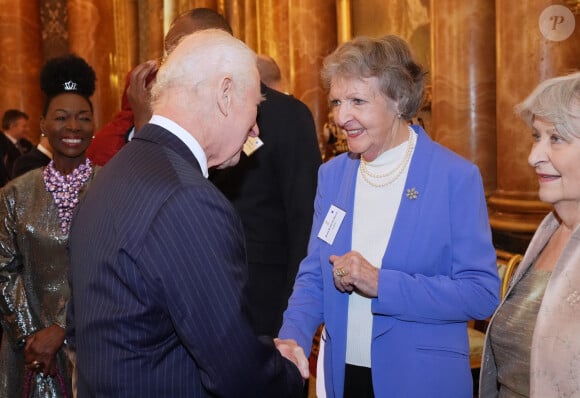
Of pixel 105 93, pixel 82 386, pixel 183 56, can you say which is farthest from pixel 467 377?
pixel 105 93

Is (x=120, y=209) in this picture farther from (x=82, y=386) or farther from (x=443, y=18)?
(x=443, y=18)

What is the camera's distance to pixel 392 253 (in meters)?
2.60

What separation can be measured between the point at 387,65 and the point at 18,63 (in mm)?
10947

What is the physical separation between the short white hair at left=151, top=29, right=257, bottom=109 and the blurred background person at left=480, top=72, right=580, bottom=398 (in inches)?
43.0

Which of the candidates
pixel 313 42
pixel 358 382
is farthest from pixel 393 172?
pixel 313 42

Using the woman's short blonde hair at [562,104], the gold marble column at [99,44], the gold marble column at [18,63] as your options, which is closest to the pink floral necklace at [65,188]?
the woman's short blonde hair at [562,104]

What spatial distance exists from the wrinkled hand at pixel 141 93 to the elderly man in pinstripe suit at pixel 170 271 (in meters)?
1.35

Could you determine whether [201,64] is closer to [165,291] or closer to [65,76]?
[165,291]

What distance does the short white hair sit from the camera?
1.88 metres

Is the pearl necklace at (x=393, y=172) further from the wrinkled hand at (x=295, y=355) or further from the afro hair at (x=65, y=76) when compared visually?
the afro hair at (x=65, y=76)

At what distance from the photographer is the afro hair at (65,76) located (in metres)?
3.65

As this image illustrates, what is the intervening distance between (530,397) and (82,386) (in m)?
1.37

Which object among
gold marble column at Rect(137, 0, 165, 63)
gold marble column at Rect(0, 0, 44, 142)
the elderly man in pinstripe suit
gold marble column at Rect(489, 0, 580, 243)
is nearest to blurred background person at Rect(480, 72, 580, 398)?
the elderly man in pinstripe suit

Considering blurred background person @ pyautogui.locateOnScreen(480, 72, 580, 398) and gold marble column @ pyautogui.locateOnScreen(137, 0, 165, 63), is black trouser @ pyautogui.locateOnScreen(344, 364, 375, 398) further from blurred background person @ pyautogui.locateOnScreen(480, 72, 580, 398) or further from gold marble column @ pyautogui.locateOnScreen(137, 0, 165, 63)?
gold marble column @ pyautogui.locateOnScreen(137, 0, 165, 63)
